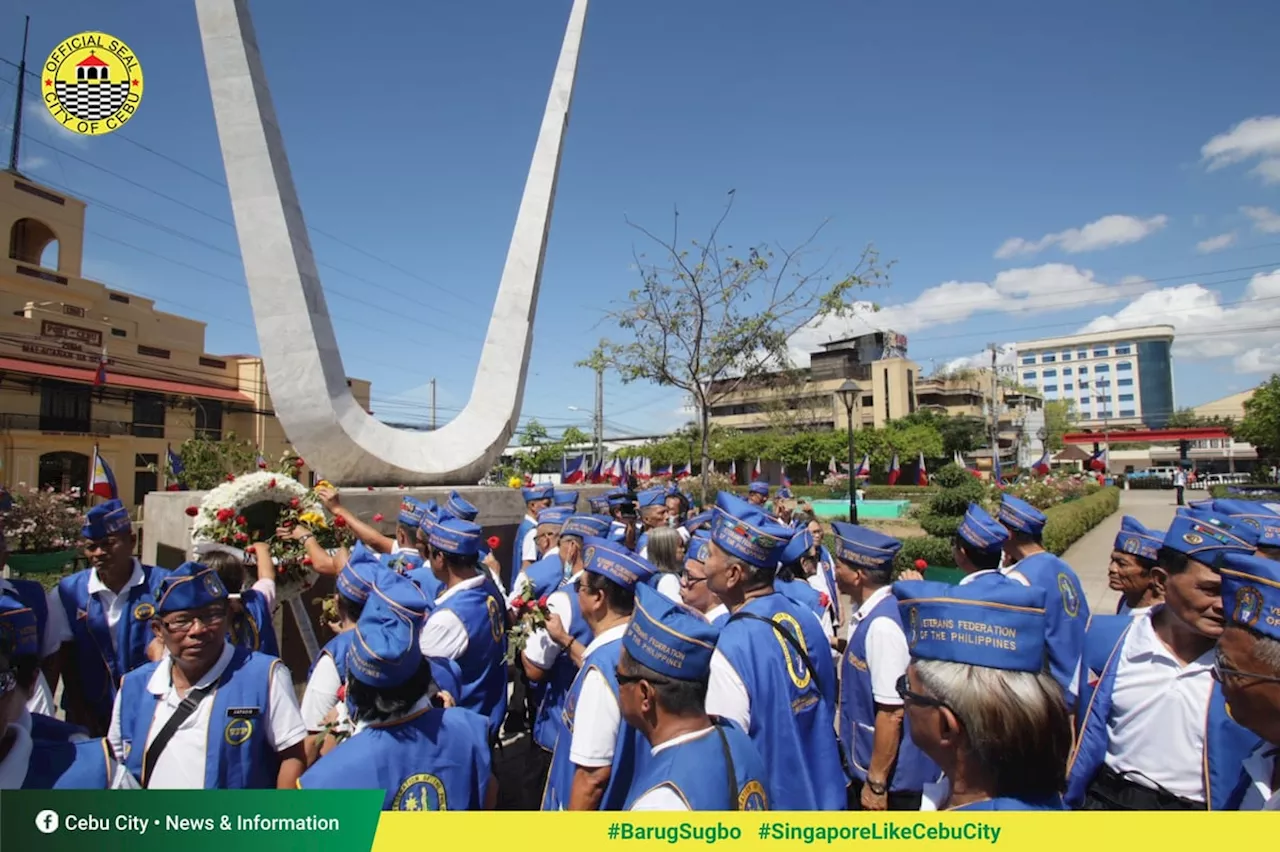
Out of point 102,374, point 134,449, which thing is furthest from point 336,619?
point 134,449

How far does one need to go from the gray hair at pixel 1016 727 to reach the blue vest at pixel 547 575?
10.6 ft

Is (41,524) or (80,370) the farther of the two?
(80,370)

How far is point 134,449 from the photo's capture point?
22359 millimetres

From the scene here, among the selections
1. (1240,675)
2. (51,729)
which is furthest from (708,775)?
(51,729)

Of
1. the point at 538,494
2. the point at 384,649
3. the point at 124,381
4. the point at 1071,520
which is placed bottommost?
the point at 1071,520

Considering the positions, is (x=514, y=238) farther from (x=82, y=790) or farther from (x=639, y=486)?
(x=639, y=486)

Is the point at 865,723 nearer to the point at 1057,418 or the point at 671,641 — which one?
the point at 671,641

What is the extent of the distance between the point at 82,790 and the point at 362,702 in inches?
28.6

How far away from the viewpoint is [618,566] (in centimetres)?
281

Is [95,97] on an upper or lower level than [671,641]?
upper

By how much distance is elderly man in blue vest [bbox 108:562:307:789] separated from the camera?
2.26 metres

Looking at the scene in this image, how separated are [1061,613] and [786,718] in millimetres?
2131

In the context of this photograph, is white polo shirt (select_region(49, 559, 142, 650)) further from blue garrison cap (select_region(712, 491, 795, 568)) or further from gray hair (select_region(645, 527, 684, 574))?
blue garrison cap (select_region(712, 491, 795, 568))

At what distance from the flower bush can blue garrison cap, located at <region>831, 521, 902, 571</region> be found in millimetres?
11957
